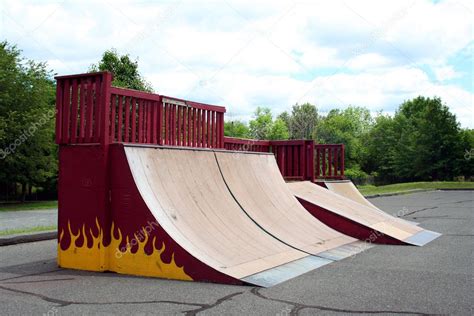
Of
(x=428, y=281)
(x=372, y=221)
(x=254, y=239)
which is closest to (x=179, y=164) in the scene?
(x=254, y=239)

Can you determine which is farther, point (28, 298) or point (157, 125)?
point (157, 125)

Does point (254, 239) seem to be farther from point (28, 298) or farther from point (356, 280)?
point (28, 298)

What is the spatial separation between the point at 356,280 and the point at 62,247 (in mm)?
4144

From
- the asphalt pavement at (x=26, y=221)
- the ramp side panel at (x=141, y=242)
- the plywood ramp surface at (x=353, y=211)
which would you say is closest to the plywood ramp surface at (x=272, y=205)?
the plywood ramp surface at (x=353, y=211)

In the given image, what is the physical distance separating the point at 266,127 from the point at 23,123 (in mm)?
70662

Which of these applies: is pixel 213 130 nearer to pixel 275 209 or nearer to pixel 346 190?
pixel 275 209

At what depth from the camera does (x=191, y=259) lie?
6016 mm

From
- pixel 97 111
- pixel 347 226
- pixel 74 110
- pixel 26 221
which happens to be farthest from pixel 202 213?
pixel 26 221

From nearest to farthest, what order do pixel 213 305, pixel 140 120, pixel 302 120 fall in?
pixel 213 305 → pixel 140 120 → pixel 302 120

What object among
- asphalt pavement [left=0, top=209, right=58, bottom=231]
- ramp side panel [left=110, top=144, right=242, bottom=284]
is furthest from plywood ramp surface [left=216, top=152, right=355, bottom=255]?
asphalt pavement [left=0, top=209, right=58, bottom=231]

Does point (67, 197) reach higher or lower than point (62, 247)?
higher

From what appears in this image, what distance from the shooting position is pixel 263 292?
17.7ft

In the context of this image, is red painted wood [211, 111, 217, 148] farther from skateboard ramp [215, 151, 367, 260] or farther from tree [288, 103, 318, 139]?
tree [288, 103, 318, 139]

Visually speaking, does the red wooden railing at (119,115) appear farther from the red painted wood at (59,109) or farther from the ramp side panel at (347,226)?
the ramp side panel at (347,226)
